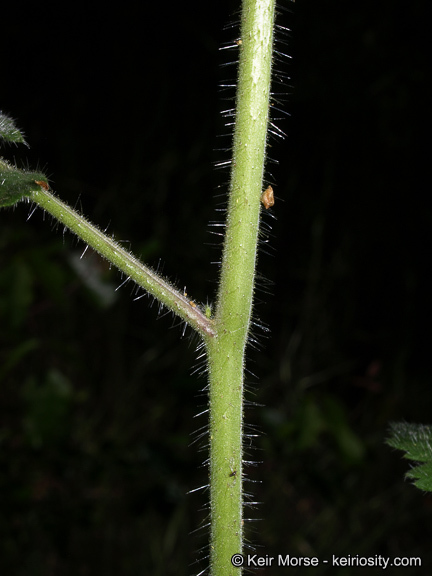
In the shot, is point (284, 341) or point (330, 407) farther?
point (284, 341)

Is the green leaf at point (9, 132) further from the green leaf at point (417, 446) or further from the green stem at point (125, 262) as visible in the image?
the green leaf at point (417, 446)

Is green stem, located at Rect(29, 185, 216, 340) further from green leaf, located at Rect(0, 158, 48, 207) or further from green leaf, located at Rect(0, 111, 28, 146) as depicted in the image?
green leaf, located at Rect(0, 111, 28, 146)

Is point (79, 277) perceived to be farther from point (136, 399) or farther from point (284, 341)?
point (284, 341)

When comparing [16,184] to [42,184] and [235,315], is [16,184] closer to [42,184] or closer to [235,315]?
[42,184]

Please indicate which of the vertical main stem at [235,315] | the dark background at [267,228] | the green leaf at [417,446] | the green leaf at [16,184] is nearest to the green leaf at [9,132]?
the green leaf at [16,184]

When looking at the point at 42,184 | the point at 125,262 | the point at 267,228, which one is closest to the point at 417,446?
the point at 125,262

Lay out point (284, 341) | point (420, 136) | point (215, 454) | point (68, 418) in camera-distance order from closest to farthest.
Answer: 1. point (215, 454)
2. point (68, 418)
3. point (420, 136)
4. point (284, 341)

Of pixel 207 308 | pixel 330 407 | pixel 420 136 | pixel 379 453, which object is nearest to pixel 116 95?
pixel 420 136
